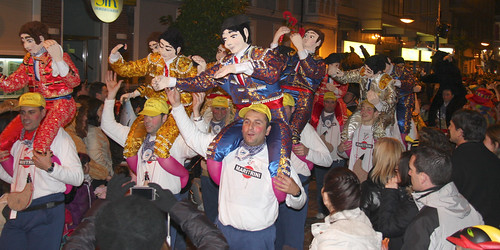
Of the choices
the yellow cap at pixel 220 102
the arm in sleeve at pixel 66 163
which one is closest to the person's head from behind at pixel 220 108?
the yellow cap at pixel 220 102

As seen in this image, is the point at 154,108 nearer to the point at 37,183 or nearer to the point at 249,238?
the point at 37,183

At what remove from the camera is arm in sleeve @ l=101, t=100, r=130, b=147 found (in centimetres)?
614

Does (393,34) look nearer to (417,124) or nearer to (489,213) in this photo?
(417,124)

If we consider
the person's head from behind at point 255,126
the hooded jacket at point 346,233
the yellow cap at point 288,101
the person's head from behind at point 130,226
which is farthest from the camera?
the yellow cap at point 288,101

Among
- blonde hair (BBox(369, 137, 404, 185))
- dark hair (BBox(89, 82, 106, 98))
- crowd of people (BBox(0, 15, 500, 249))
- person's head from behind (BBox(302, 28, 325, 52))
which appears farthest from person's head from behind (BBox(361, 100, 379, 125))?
dark hair (BBox(89, 82, 106, 98))

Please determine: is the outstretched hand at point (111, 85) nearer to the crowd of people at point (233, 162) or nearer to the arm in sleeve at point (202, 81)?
the crowd of people at point (233, 162)

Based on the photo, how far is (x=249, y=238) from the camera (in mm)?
4754

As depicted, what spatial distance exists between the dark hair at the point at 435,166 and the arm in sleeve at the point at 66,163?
3407 mm

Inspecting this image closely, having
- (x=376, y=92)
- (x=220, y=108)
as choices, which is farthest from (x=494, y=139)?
(x=220, y=108)

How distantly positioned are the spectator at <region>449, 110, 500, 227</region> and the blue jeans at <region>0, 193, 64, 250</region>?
403cm

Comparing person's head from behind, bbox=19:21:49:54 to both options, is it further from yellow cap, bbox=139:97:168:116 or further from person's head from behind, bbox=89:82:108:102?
person's head from behind, bbox=89:82:108:102

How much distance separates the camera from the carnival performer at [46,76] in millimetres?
5969

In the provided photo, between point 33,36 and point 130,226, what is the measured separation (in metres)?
4.33

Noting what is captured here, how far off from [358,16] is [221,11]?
2086cm
